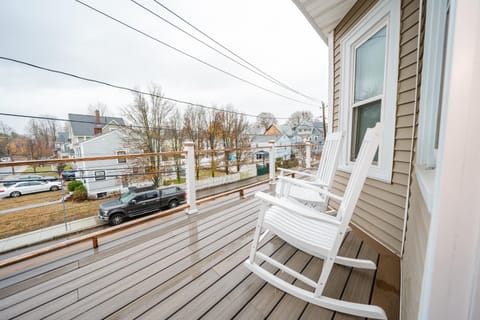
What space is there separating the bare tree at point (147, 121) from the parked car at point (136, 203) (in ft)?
10.5

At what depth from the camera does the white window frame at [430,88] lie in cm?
106

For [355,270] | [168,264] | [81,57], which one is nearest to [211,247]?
[168,264]

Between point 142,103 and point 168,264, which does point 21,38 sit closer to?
point 142,103

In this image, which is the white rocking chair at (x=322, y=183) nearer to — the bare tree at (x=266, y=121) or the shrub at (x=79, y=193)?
the shrub at (x=79, y=193)

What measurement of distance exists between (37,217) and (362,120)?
278 inches

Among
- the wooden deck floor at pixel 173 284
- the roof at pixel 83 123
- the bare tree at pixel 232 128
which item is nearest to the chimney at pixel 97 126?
the roof at pixel 83 123

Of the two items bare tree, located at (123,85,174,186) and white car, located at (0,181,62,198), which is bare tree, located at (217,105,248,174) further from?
white car, located at (0,181,62,198)

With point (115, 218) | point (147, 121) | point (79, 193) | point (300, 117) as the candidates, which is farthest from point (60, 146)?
point (300, 117)

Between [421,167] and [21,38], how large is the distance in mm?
8779

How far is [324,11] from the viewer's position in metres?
2.07

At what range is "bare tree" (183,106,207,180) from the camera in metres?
9.88

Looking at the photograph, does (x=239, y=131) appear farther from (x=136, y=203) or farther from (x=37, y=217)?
(x=37, y=217)

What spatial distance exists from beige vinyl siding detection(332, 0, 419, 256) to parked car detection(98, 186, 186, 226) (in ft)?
15.4

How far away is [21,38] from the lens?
4.95 meters
